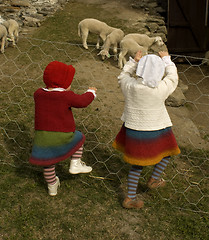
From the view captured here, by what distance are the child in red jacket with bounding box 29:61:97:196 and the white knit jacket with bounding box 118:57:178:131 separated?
34 centimetres

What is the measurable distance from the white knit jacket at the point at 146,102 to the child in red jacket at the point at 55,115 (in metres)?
0.34

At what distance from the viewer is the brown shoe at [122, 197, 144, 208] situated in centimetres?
263

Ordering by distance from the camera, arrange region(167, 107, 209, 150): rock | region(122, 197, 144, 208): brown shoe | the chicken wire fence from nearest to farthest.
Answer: region(122, 197, 144, 208): brown shoe, the chicken wire fence, region(167, 107, 209, 150): rock

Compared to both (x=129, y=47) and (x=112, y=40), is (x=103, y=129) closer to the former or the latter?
(x=129, y=47)

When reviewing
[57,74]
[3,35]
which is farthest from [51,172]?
[3,35]

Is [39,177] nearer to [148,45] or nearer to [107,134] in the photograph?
[107,134]

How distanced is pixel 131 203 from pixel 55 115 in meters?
1.02

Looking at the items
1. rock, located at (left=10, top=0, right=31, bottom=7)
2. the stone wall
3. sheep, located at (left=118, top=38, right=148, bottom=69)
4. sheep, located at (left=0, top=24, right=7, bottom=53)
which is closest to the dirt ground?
sheep, located at (left=118, top=38, right=148, bottom=69)

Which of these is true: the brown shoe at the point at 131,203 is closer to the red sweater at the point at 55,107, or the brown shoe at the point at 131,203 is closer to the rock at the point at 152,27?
the red sweater at the point at 55,107

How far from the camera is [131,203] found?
264 centimetres

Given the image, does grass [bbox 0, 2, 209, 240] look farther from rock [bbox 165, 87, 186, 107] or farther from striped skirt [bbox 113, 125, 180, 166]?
rock [bbox 165, 87, 186, 107]

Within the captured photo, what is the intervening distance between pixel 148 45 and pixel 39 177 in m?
3.81

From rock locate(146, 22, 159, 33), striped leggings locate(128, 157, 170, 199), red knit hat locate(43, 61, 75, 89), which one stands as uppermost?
red knit hat locate(43, 61, 75, 89)

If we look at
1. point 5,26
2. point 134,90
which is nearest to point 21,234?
point 134,90
